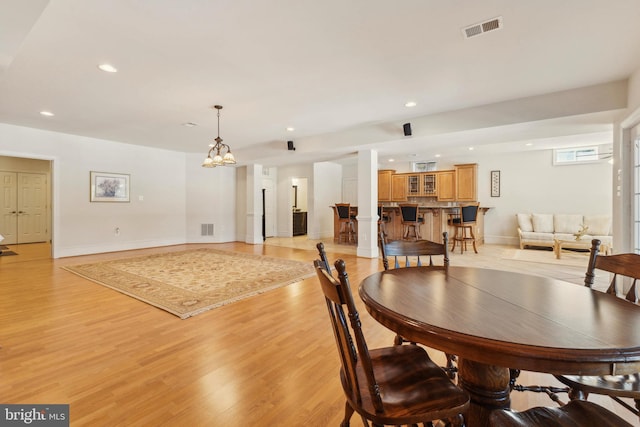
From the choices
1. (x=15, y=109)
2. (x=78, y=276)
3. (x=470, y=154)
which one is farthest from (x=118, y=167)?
(x=470, y=154)

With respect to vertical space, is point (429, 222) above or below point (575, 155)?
below

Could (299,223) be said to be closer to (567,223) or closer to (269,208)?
(269,208)

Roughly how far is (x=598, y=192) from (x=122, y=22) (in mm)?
9579

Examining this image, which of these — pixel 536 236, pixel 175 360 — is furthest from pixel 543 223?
pixel 175 360

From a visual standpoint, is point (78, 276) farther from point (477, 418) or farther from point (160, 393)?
point (477, 418)

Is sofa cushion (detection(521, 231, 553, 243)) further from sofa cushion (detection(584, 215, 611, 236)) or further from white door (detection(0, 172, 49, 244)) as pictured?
white door (detection(0, 172, 49, 244))

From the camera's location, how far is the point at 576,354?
77cm

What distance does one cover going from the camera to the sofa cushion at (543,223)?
7.30 metres

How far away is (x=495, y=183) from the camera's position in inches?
327

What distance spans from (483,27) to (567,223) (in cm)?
684

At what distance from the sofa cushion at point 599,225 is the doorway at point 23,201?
1301 centimetres

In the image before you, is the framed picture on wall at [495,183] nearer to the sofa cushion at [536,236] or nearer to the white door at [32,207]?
the sofa cushion at [536,236]

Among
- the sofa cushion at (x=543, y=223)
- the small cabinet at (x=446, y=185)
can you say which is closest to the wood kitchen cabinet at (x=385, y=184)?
the small cabinet at (x=446, y=185)

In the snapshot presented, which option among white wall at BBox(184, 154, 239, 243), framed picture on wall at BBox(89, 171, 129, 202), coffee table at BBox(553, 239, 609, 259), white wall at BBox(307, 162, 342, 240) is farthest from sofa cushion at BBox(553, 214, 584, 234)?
framed picture on wall at BBox(89, 171, 129, 202)
